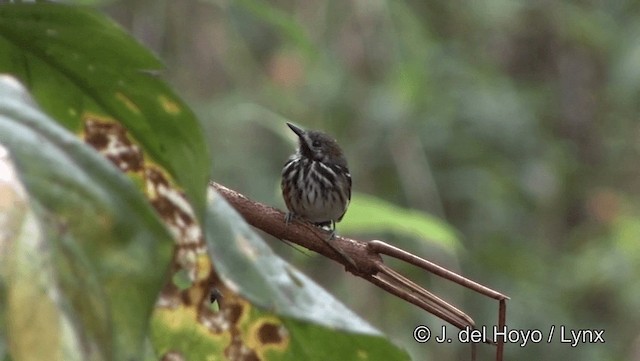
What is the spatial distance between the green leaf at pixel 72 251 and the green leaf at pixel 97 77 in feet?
0.35

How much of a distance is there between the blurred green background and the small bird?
2.42 feet

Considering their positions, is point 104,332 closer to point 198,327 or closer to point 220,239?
point 220,239

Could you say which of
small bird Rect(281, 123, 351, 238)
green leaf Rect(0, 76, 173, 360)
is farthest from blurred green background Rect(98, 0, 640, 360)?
green leaf Rect(0, 76, 173, 360)

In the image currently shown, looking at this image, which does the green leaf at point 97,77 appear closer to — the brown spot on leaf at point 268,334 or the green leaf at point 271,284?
the green leaf at point 271,284

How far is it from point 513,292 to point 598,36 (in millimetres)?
1775

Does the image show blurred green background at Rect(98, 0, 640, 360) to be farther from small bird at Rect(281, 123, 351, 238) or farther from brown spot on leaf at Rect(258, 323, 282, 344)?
brown spot on leaf at Rect(258, 323, 282, 344)

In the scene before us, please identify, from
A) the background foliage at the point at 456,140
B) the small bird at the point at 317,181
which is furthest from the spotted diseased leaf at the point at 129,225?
the background foliage at the point at 456,140

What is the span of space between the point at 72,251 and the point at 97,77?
1.05 ft

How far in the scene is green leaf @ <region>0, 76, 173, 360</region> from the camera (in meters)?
0.52

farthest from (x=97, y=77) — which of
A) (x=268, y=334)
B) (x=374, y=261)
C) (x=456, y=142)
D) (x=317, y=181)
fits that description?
(x=456, y=142)

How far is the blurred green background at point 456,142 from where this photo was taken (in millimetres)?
5637

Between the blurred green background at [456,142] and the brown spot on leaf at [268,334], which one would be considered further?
the blurred green background at [456,142]

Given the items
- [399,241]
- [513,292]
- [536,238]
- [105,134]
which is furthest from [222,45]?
[105,134]

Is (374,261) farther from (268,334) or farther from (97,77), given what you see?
(97,77)
